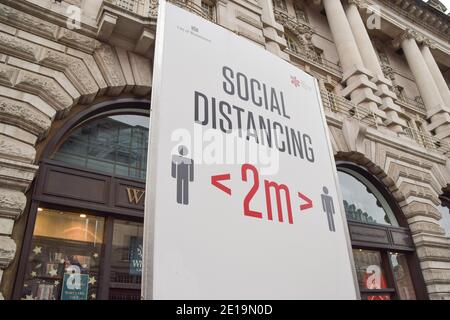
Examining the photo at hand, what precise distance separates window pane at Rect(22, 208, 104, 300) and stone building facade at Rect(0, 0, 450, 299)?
0.79 ft

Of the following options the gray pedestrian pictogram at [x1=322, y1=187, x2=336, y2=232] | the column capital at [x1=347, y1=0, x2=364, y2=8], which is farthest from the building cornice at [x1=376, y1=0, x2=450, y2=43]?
the gray pedestrian pictogram at [x1=322, y1=187, x2=336, y2=232]

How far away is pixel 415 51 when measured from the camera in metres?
17.2

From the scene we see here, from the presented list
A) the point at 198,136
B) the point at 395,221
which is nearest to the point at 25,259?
the point at 198,136

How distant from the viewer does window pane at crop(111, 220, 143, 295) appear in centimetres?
511

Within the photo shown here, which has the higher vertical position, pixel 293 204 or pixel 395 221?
pixel 395 221

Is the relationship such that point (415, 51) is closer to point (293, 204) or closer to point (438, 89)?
point (438, 89)

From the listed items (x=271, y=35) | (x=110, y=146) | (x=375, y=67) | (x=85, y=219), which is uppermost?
(x=375, y=67)

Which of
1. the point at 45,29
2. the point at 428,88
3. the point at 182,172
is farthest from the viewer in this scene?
the point at 428,88

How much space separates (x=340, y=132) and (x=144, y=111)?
5.75 m

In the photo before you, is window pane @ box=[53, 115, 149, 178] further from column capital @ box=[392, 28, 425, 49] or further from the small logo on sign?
column capital @ box=[392, 28, 425, 49]

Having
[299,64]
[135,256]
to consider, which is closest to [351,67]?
[299,64]

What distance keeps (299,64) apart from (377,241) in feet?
26.0

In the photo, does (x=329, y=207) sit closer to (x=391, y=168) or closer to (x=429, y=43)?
(x=391, y=168)

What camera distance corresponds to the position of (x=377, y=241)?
28.3 feet
